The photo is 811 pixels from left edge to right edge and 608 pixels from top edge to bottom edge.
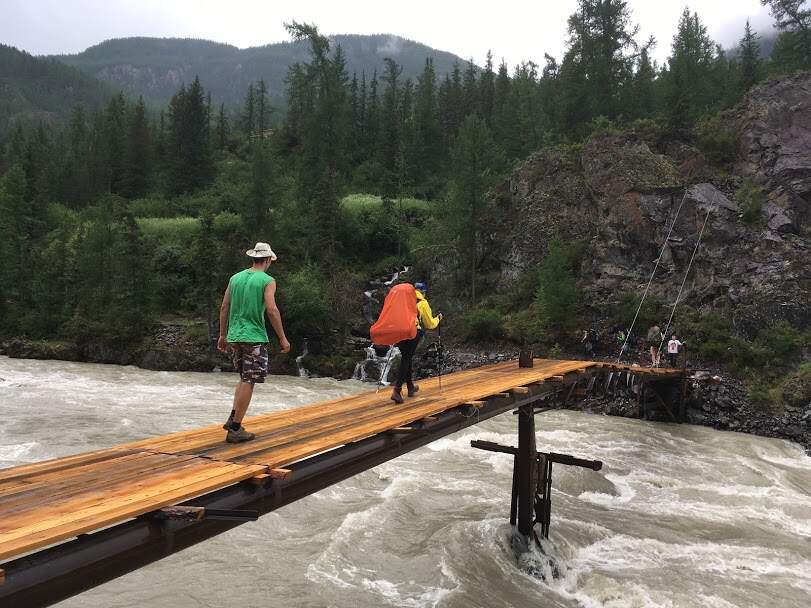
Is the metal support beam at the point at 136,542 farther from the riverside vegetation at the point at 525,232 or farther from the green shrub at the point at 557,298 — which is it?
the green shrub at the point at 557,298

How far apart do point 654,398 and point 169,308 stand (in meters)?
35.5

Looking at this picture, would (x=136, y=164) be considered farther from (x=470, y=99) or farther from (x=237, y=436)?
(x=237, y=436)

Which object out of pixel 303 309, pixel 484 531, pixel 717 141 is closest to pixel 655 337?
pixel 717 141

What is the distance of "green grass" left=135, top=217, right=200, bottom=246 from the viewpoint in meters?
50.4

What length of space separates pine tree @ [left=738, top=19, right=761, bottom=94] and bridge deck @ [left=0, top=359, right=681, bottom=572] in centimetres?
4837

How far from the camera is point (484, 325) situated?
3447 cm

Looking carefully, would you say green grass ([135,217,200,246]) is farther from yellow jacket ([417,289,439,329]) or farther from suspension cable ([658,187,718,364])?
yellow jacket ([417,289,439,329])

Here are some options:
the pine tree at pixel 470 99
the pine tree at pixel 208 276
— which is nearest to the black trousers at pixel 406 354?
the pine tree at pixel 208 276

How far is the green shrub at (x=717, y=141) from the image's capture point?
1460 inches

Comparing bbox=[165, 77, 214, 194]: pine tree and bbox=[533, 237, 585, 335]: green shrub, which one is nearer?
bbox=[533, 237, 585, 335]: green shrub

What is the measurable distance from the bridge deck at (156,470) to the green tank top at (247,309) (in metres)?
1.24

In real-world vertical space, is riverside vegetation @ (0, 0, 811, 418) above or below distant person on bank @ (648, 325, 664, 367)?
above

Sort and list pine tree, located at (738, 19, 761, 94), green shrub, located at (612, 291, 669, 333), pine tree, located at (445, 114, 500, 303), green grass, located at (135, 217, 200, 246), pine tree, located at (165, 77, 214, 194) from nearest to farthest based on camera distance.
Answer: green shrub, located at (612, 291, 669, 333), pine tree, located at (445, 114, 500, 303), pine tree, located at (738, 19, 761, 94), green grass, located at (135, 217, 200, 246), pine tree, located at (165, 77, 214, 194)

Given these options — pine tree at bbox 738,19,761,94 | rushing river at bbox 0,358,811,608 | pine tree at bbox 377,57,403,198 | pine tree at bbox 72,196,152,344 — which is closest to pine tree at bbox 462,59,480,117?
pine tree at bbox 377,57,403,198
